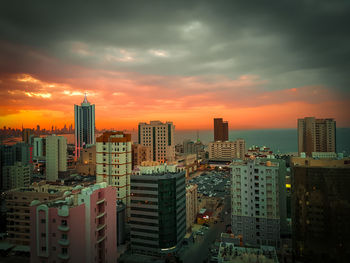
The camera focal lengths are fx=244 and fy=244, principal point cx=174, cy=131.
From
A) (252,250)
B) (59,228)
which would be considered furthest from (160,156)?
(59,228)

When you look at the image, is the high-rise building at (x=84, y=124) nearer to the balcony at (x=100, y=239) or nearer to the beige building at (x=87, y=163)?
the beige building at (x=87, y=163)

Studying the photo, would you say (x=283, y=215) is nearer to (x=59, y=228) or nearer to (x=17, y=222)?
(x=59, y=228)

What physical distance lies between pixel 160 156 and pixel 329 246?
48.9ft

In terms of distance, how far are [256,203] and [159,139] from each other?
1217 centimetres

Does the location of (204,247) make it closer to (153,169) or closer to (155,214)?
(155,214)

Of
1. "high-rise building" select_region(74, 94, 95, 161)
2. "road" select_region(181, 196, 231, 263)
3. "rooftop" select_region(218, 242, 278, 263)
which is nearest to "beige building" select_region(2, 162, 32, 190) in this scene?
"road" select_region(181, 196, 231, 263)

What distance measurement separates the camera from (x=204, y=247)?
9078 millimetres

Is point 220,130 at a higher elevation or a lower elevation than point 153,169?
higher

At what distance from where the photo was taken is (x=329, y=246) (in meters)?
5.66

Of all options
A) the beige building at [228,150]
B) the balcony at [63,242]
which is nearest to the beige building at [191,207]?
the balcony at [63,242]

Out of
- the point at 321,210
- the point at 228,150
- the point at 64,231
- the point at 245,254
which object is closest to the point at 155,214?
the point at 245,254

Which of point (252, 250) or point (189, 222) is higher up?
point (252, 250)

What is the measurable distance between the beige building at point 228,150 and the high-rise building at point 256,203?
20.2 meters

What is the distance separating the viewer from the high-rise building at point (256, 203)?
27.6 ft
